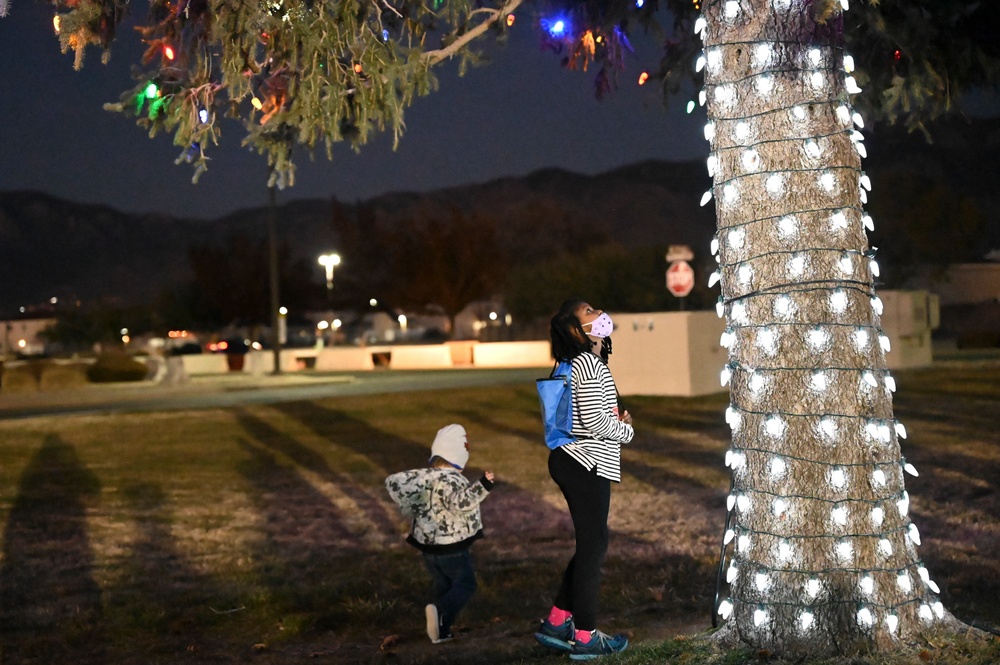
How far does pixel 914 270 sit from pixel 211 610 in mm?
69261

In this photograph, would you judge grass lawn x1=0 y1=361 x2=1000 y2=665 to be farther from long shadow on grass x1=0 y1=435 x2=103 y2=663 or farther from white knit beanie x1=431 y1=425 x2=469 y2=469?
white knit beanie x1=431 y1=425 x2=469 y2=469

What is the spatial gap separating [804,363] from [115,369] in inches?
1275

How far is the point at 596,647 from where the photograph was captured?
6234 mm

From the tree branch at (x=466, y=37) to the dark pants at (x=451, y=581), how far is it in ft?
10.3

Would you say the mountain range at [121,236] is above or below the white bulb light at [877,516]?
above

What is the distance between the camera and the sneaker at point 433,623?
6.94 m

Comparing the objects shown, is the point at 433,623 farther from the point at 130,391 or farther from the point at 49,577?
the point at 130,391

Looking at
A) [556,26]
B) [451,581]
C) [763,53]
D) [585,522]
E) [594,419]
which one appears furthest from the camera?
[556,26]

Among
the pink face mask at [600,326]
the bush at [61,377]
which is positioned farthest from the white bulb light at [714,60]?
the bush at [61,377]

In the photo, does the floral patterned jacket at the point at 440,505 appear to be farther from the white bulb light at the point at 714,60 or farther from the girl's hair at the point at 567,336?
the white bulb light at the point at 714,60

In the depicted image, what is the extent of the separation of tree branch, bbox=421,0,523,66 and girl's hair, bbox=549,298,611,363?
94.4 inches

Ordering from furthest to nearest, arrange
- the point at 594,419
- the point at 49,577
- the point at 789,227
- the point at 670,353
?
1. the point at 670,353
2. the point at 49,577
3. the point at 594,419
4. the point at 789,227

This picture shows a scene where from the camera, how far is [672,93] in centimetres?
974

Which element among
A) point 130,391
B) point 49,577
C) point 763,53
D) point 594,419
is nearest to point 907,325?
point 130,391
